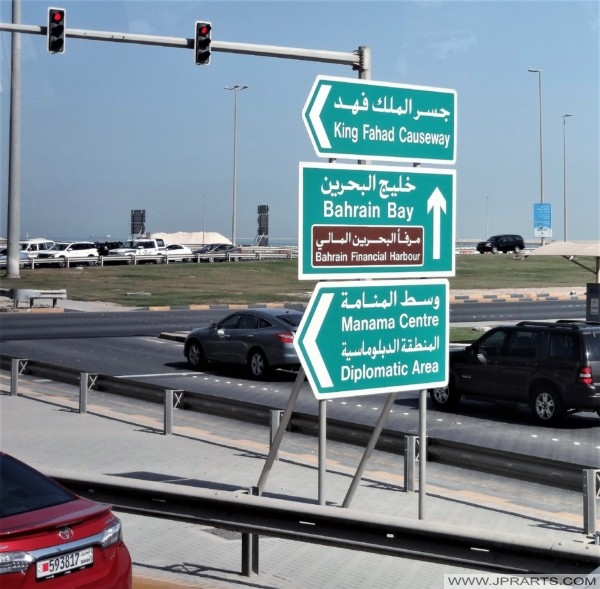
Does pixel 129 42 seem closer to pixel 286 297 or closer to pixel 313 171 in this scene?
pixel 313 171

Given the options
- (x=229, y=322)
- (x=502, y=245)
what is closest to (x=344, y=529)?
(x=229, y=322)

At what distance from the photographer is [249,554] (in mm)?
8828

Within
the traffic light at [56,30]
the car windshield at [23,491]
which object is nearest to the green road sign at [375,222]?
the car windshield at [23,491]

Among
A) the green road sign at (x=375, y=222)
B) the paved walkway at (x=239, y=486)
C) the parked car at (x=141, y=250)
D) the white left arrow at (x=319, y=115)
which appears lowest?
the paved walkway at (x=239, y=486)

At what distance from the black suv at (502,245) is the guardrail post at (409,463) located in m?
78.0

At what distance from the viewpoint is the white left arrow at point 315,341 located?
9.60m

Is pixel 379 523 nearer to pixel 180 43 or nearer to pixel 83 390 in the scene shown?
pixel 83 390

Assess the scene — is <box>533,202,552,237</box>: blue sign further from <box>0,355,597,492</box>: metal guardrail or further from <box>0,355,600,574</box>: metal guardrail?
<box>0,355,600,574</box>: metal guardrail

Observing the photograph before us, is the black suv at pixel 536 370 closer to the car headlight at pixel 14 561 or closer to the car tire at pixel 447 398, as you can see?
the car tire at pixel 447 398

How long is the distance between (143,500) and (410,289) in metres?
3.13

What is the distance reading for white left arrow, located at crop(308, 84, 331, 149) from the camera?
9852mm

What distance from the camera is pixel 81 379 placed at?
18094 millimetres

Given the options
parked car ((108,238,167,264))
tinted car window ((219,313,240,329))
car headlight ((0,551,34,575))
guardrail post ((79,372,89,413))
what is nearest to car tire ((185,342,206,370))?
tinted car window ((219,313,240,329))

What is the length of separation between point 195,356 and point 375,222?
15.9m
